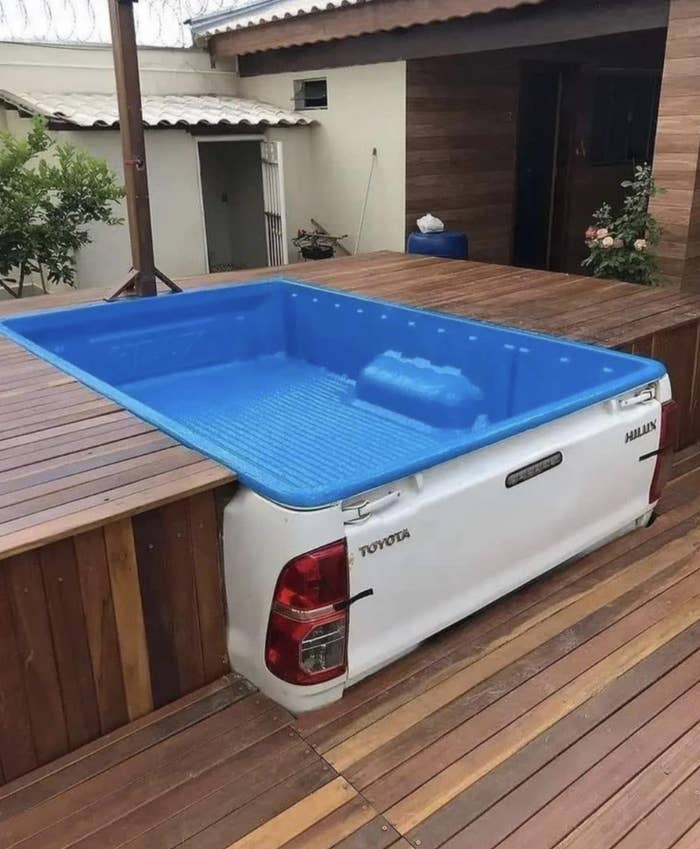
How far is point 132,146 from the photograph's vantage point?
441 centimetres

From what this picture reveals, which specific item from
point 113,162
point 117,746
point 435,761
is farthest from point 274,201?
point 435,761

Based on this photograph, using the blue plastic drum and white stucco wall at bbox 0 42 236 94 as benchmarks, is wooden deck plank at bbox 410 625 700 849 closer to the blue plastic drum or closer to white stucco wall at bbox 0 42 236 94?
the blue plastic drum

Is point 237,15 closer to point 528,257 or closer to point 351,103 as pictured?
point 351,103

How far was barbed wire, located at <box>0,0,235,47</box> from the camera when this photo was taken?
26.1ft

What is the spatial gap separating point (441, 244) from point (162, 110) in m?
3.25

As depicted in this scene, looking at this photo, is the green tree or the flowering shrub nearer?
the flowering shrub

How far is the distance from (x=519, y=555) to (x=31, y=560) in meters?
1.37

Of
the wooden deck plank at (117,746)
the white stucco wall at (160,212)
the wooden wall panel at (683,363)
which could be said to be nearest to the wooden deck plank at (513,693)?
the wooden deck plank at (117,746)

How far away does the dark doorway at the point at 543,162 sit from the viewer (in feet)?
26.2

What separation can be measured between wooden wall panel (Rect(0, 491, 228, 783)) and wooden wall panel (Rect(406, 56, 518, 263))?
19.8 feet

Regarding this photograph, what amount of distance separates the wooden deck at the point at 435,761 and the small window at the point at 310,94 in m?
7.14

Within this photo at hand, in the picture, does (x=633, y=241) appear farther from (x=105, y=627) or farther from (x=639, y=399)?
(x=105, y=627)

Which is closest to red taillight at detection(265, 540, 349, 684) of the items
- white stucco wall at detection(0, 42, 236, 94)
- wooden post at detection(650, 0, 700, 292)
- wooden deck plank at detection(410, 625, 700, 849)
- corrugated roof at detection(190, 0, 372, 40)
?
wooden deck plank at detection(410, 625, 700, 849)

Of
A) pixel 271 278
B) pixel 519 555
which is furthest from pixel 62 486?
pixel 271 278
